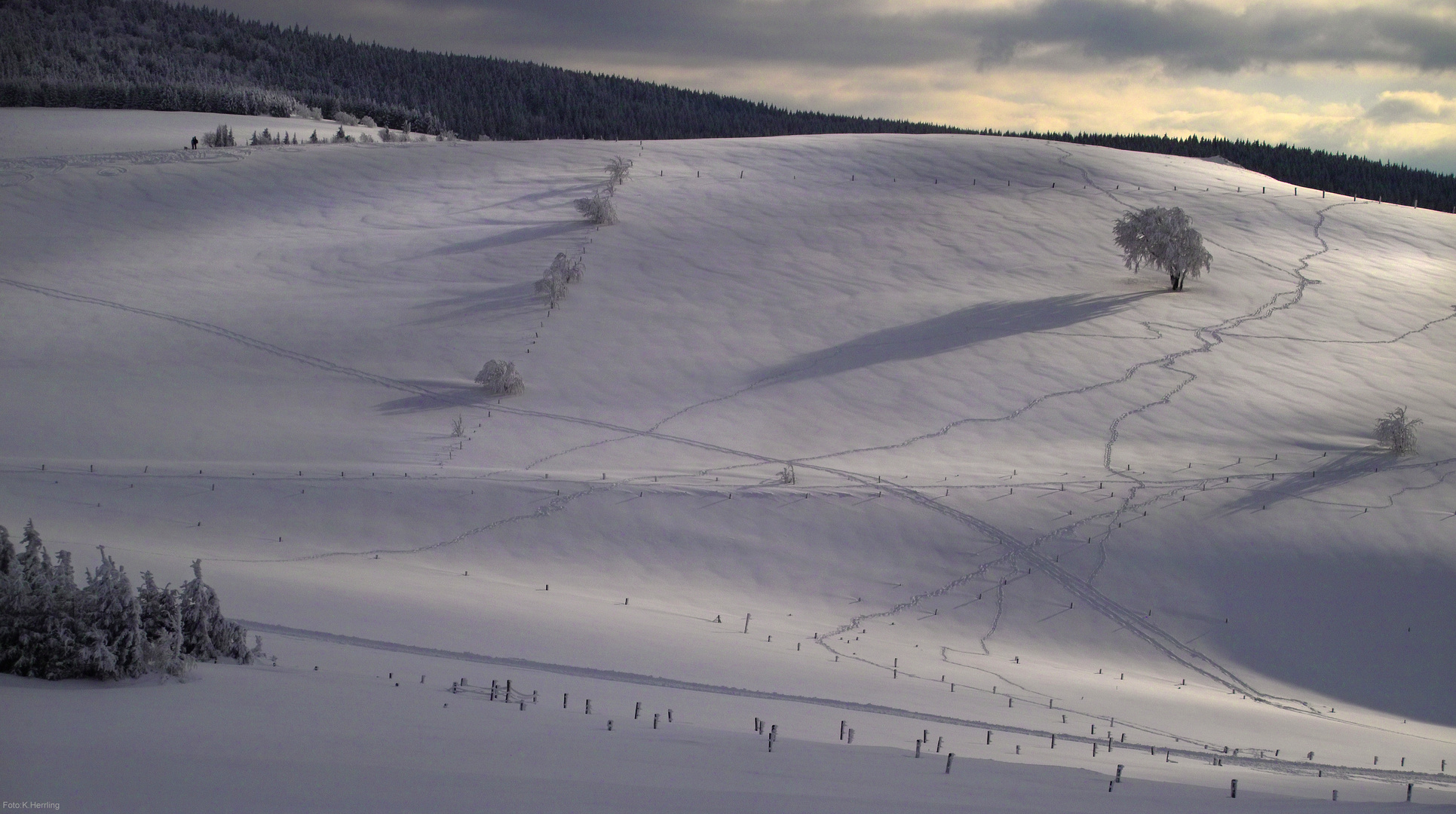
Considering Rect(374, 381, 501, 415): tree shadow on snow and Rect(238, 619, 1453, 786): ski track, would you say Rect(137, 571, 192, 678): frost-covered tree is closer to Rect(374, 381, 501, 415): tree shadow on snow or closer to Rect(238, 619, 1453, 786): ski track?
Rect(238, 619, 1453, 786): ski track

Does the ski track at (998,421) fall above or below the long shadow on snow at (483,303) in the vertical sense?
below

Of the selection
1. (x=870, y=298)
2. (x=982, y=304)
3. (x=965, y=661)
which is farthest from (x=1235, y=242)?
(x=965, y=661)

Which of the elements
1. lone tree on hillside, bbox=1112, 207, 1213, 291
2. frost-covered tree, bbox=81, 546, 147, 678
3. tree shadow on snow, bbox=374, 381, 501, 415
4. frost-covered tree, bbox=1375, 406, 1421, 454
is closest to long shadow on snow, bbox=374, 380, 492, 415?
tree shadow on snow, bbox=374, 381, 501, 415

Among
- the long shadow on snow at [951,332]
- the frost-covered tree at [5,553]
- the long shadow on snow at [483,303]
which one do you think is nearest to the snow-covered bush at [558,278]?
the long shadow on snow at [483,303]

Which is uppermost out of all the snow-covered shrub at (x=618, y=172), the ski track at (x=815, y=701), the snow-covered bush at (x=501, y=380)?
the snow-covered shrub at (x=618, y=172)

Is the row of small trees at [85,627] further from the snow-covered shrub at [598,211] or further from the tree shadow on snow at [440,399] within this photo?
the snow-covered shrub at [598,211]

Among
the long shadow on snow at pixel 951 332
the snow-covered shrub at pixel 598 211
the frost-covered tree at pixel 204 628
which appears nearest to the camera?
the frost-covered tree at pixel 204 628

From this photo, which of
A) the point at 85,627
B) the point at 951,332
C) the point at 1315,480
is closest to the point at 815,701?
the point at 85,627
